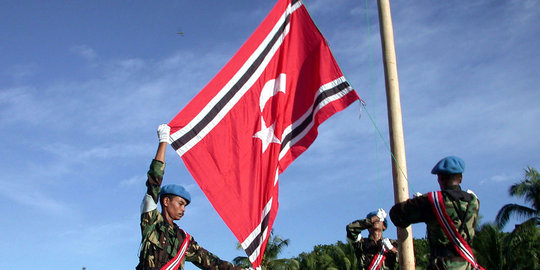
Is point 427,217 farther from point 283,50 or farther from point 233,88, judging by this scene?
point 283,50

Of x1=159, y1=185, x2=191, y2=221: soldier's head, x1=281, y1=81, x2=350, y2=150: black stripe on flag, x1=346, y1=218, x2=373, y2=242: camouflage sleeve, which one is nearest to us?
x1=159, y1=185, x2=191, y2=221: soldier's head

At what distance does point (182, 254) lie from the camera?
5.61 m

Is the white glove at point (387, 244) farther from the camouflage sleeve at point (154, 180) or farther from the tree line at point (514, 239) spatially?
the tree line at point (514, 239)

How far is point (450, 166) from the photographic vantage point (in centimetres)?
515

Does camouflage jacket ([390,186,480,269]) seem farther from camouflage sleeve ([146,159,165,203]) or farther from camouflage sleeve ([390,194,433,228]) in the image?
camouflage sleeve ([146,159,165,203])

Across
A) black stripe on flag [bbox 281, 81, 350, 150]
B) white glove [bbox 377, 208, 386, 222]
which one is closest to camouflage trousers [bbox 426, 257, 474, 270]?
white glove [bbox 377, 208, 386, 222]

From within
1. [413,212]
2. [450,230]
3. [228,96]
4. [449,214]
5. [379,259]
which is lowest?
[450,230]

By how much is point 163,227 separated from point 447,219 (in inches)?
102

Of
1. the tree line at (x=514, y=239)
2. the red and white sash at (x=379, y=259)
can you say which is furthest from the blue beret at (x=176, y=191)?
the tree line at (x=514, y=239)

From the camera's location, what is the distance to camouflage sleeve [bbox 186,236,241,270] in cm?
585

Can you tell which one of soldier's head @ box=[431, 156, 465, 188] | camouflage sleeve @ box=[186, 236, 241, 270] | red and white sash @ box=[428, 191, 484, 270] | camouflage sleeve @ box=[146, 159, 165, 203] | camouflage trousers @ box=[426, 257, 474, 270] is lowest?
camouflage trousers @ box=[426, 257, 474, 270]

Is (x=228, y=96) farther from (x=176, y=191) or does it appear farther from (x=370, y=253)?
(x=370, y=253)

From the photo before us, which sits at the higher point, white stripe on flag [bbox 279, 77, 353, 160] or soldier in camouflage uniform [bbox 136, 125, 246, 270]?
white stripe on flag [bbox 279, 77, 353, 160]

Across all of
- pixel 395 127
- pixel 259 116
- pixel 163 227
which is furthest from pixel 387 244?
pixel 163 227
